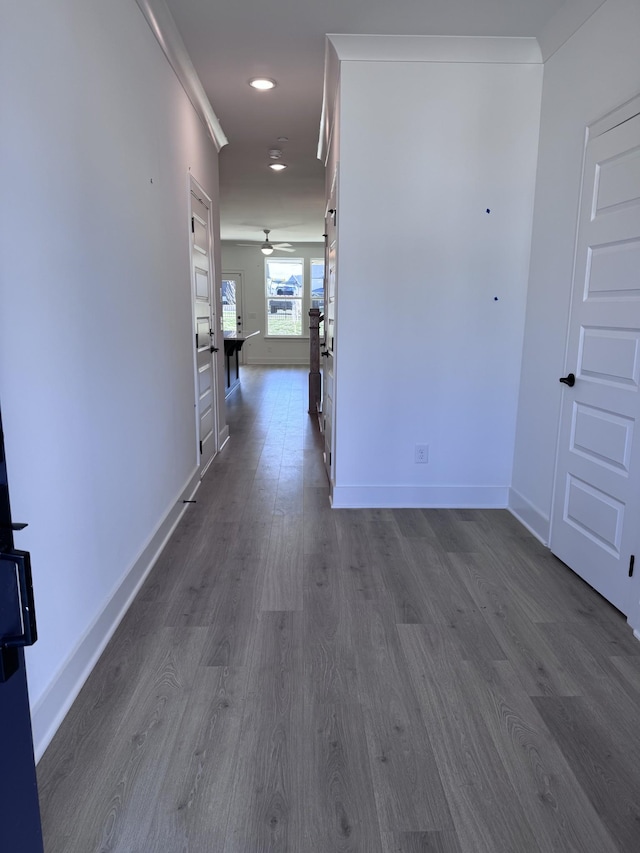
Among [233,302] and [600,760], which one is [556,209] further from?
[233,302]

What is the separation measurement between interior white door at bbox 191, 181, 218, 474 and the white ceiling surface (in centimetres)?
71

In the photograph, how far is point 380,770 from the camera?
4.95 feet

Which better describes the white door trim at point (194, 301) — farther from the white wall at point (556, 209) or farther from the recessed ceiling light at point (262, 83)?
the white wall at point (556, 209)

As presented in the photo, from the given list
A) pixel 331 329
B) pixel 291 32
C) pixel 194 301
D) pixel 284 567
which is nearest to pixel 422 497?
pixel 284 567

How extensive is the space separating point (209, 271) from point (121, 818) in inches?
157

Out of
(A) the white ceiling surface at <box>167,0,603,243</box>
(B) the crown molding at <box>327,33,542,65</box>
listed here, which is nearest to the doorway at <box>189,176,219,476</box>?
(A) the white ceiling surface at <box>167,0,603,243</box>

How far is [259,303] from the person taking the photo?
1233 cm

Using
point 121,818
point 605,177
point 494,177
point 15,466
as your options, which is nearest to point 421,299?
point 494,177

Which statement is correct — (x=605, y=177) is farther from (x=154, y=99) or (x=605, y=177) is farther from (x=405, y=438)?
(x=154, y=99)

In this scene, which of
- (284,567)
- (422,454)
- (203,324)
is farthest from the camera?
(203,324)

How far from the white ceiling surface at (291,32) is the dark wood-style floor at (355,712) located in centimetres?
267

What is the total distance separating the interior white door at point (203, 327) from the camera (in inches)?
157

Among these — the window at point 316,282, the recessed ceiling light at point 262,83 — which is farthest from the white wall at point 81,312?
the window at point 316,282

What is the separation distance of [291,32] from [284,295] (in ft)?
31.2
